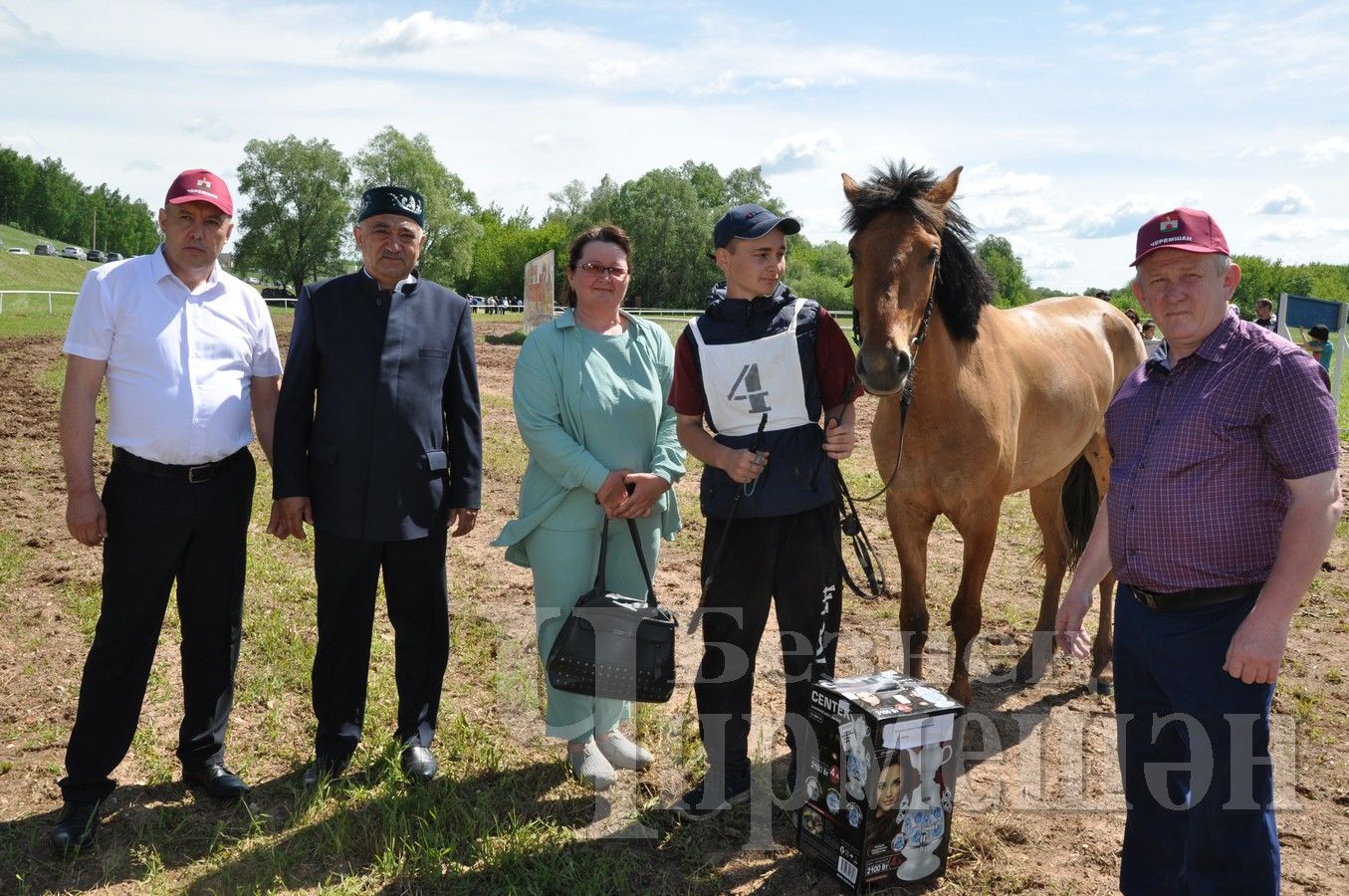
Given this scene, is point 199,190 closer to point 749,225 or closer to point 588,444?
point 588,444

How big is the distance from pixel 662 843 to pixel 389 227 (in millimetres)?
2499

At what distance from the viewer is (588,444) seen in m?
3.43

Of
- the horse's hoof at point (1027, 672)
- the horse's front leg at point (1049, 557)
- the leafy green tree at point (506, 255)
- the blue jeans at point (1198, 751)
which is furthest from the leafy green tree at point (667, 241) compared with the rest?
the blue jeans at point (1198, 751)

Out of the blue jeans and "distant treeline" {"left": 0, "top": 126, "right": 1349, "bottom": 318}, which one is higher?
"distant treeline" {"left": 0, "top": 126, "right": 1349, "bottom": 318}

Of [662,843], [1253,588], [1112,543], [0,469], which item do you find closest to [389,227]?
[662,843]

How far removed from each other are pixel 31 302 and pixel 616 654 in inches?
1533

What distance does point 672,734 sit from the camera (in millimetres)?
4035

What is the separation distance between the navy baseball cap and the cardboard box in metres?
1.55

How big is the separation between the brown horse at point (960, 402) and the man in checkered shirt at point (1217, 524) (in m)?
1.02

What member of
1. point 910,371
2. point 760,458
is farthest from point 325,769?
point 910,371

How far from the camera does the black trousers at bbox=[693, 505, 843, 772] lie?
3238mm

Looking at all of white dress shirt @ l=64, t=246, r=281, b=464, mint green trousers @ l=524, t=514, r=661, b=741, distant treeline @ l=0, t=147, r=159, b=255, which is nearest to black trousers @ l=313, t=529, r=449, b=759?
mint green trousers @ l=524, t=514, r=661, b=741

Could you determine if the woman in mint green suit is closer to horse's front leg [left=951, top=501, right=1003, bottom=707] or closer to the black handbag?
the black handbag

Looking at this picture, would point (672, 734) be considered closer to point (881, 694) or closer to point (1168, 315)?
point (881, 694)
